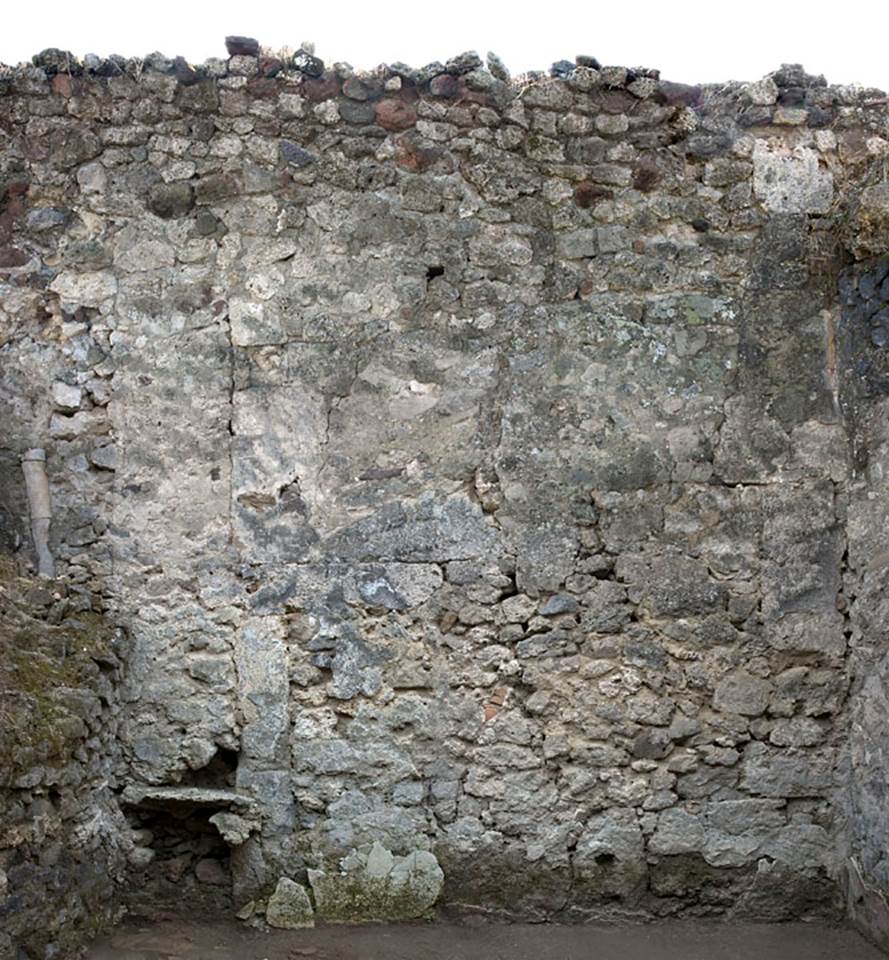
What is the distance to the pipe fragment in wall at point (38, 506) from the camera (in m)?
4.88

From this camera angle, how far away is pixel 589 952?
14.8ft

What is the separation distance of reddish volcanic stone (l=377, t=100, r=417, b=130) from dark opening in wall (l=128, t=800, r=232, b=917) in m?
2.87

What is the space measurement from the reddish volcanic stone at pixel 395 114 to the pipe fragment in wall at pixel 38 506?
1.95 m

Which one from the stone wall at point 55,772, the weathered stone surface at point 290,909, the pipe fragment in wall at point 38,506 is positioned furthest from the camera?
the pipe fragment in wall at point 38,506

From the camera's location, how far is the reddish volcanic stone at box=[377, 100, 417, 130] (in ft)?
16.4

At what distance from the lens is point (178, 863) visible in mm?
4770

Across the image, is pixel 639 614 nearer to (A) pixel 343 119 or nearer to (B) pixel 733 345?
(B) pixel 733 345

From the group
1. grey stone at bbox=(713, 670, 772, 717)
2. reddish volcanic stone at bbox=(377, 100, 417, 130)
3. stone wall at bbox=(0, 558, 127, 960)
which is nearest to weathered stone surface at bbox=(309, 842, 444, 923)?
stone wall at bbox=(0, 558, 127, 960)

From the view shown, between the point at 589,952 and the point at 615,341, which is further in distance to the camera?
the point at 615,341

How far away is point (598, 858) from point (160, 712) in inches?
71.7

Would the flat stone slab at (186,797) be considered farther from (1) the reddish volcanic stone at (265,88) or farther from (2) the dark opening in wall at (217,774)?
(1) the reddish volcanic stone at (265,88)

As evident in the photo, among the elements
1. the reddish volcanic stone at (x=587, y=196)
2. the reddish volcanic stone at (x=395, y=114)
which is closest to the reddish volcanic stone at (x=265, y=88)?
the reddish volcanic stone at (x=395, y=114)

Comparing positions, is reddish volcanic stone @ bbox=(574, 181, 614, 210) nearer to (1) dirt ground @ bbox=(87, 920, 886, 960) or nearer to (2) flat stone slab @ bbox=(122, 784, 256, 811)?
(2) flat stone slab @ bbox=(122, 784, 256, 811)

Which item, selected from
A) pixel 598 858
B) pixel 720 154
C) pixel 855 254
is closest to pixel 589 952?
pixel 598 858
